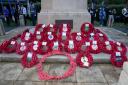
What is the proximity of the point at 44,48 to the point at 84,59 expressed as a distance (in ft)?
4.60

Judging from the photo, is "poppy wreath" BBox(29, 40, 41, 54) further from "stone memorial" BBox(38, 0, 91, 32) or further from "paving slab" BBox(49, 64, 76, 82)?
"stone memorial" BBox(38, 0, 91, 32)

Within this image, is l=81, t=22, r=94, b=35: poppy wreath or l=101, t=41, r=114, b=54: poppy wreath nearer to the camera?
l=101, t=41, r=114, b=54: poppy wreath

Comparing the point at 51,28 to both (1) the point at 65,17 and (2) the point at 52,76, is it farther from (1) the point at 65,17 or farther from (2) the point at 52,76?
(2) the point at 52,76

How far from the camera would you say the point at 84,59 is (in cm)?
573

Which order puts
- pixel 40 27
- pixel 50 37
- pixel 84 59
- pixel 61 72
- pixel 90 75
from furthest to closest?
1. pixel 40 27
2. pixel 50 37
3. pixel 84 59
4. pixel 61 72
5. pixel 90 75

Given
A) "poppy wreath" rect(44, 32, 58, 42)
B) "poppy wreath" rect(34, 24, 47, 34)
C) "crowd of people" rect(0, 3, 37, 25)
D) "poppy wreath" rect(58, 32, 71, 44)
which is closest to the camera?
"poppy wreath" rect(44, 32, 58, 42)

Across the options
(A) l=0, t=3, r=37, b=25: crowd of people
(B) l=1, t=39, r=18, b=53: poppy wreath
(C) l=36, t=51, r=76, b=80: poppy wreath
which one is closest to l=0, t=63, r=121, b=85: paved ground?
(C) l=36, t=51, r=76, b=80: poppy wreath

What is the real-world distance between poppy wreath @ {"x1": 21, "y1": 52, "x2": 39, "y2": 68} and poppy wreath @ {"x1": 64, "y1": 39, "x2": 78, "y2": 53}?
1054mm

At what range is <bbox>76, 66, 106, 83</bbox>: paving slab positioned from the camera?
486 cm

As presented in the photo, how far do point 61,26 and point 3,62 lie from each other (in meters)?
2.60

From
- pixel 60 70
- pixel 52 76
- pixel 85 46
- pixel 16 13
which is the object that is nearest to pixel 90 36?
pixel 85 46

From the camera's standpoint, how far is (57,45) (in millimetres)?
6312

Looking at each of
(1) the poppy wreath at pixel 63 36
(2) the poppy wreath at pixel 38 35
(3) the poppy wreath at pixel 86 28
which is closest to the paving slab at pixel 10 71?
(2) the poppy wreath at pixel 38 35

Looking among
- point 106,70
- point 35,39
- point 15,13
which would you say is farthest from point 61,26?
point 15,13
